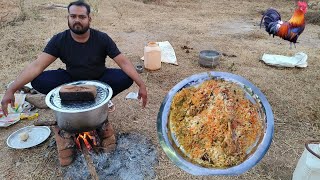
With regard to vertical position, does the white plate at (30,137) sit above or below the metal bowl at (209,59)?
below

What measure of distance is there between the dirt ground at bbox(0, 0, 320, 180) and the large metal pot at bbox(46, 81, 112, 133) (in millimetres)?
645

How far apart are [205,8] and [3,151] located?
803 centimetres

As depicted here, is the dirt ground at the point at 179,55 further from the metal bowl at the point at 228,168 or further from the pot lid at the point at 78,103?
the pot lid at the point at 78,103

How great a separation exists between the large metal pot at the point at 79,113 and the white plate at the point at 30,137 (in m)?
0.82

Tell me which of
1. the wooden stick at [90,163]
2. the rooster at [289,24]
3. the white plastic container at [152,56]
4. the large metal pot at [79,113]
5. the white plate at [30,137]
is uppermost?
the rooster at [289,24]

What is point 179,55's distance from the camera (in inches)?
217

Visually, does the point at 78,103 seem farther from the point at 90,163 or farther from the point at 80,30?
the point at 80,30

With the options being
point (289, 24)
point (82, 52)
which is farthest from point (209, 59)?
point (82, 52)

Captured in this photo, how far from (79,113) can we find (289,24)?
428cm

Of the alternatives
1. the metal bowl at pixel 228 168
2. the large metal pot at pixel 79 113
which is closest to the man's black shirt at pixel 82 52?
the large metal pot at pixel 79 113

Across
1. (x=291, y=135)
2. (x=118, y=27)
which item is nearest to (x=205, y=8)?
(x=118, y=27)

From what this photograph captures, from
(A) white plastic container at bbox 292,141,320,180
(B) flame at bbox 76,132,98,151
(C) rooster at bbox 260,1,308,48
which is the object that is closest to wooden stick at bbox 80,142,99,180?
(B) flame at bbox 76,132,98,151

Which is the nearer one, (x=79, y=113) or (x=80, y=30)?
(x=79, y=113)

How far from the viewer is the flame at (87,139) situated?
106 inches
